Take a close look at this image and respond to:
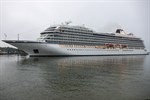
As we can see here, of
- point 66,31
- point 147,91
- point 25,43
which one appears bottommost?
point 147,91

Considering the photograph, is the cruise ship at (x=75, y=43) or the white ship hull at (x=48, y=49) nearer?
the white ship hull at (x=48, y=49)

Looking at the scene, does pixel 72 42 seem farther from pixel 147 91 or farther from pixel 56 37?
pixel 147 91

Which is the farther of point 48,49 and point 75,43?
point 75,43

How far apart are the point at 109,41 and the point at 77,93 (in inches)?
3037

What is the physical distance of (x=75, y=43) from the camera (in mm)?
74625

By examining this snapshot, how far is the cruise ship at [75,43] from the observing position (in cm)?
6450

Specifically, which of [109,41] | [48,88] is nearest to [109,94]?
[48,88]

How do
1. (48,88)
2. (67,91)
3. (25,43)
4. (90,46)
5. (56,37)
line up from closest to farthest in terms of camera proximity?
(67,91) → (48,88) → (25,43) → (56,37) → (90,46)

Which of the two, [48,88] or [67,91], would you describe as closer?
[67,91]

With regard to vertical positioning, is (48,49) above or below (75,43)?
below

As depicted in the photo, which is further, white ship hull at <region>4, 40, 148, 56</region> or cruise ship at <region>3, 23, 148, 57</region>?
cruise ship at <region>3, 23, 148, 57</region>

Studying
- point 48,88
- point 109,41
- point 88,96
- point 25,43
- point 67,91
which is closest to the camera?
point 88,96

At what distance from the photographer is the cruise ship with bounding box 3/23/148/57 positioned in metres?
64.5

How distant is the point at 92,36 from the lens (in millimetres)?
82812
